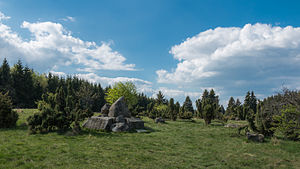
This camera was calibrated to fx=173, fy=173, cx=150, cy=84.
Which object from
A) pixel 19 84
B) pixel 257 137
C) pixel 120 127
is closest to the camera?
pixel 257 137

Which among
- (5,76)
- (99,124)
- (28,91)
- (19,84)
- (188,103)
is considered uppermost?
(5,76)

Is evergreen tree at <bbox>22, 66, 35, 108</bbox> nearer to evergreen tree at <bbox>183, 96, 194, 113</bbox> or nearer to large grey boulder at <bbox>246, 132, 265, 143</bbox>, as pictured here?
evergreen tree at <bbox>183, 96, 194, 113</bbox>

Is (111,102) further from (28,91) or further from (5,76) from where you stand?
(5,76)

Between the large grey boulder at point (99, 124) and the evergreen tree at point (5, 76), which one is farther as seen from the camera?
the evergreen tree at point (5, 76)

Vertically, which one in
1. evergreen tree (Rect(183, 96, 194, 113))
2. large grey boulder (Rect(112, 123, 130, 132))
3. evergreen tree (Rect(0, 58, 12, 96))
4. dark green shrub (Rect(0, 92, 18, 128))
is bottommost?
large grey boulder (Rect(112, 123, 130, 132))

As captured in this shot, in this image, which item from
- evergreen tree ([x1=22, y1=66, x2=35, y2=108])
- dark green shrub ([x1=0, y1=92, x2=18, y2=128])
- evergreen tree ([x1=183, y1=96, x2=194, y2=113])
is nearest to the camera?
dark green shrub ([x1=0, y1=92, x2=18, y2=128])

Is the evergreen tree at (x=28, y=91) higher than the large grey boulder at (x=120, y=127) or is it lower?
higher

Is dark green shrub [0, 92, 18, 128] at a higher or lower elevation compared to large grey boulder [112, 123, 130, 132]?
higher

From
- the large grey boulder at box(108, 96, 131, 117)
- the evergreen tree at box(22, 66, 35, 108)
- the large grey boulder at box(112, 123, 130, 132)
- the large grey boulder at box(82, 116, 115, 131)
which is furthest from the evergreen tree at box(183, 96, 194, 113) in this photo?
the large grey boulder at box(82, 116, 115, 131)

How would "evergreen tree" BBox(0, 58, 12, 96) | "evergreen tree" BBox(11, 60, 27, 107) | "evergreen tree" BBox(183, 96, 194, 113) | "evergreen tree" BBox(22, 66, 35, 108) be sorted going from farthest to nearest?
"evergreen tree" BBox(183, 96, 194, 113) < "evergreen tree" BBox(22, 66, 35, 108) < "evergreen tree" BBox(11, 60, 27, 107) < "evergreen tree" BBox(0, 58, 12, 96)

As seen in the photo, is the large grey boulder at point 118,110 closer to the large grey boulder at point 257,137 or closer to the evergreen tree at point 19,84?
the large grey boulder at point 257,137

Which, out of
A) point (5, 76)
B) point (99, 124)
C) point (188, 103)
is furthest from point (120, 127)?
point (188, 103)

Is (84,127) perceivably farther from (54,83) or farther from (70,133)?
→ (54,83)

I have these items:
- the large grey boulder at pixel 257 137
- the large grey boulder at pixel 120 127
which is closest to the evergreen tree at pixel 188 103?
the large grey boulder at pixel 120 127
